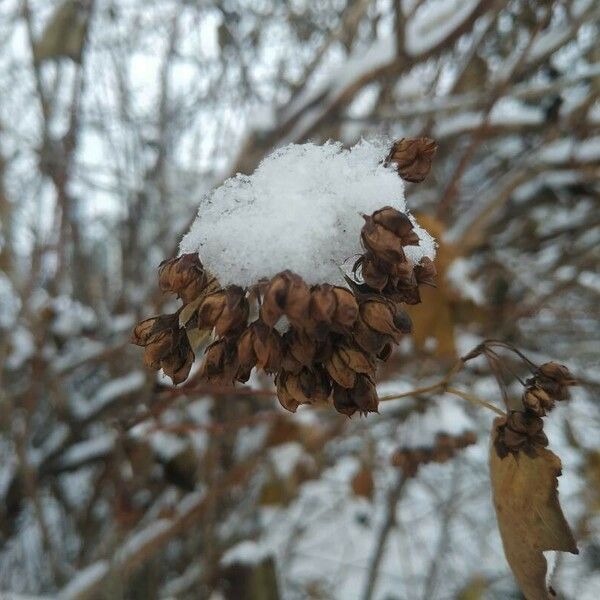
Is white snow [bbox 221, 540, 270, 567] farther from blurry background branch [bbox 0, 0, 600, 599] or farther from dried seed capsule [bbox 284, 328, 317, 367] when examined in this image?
dried seed capsule [bbox 284, 328, 317, 367]

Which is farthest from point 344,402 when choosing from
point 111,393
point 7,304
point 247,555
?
A: point 7,304

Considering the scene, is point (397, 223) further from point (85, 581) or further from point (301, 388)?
point (85, 581)

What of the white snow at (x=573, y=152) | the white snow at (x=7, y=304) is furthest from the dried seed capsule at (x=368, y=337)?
the white snow at (x=7, y=304)

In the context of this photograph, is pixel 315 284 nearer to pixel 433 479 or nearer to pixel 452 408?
pixel 452 408

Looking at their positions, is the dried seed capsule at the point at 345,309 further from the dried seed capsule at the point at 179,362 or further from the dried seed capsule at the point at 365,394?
the dried seed capsule at the point at 179,362

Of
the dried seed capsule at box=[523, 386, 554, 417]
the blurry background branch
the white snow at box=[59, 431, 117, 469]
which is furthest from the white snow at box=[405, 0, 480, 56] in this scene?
the white snow at box=[59, 431, 117, 469]

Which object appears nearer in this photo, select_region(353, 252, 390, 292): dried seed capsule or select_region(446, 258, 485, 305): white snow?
select_region(353, 252, 390, 292): dried seed capsule
